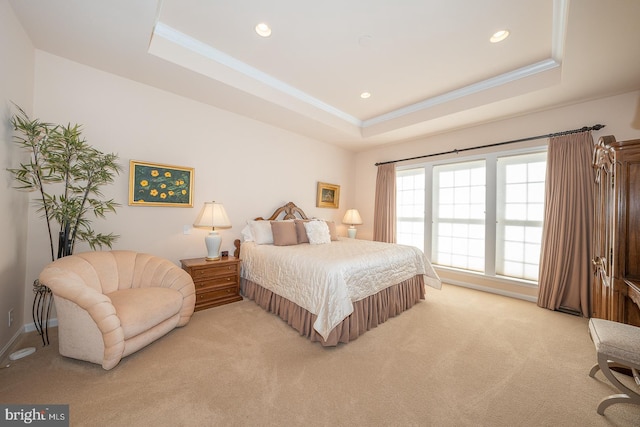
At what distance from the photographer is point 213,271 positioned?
119 inches

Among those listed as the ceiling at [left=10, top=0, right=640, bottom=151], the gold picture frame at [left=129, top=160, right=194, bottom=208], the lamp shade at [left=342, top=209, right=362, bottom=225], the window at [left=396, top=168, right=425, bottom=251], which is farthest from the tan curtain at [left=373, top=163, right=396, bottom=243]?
the gold picture frame at [left=129, top=160, right=194, bottom=208]

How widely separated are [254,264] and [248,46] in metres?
2.58

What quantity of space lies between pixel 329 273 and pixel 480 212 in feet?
10.6

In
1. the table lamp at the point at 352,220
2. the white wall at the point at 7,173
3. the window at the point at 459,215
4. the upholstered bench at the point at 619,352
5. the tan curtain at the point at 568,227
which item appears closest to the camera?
the upholstered bench at the point at 619,352

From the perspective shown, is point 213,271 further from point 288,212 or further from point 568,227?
point 568,227

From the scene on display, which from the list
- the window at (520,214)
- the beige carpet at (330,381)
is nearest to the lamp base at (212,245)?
the beige carpet at (330,381)

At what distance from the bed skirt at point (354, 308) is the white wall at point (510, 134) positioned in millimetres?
1687

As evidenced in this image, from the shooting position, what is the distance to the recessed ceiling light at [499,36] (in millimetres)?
2277

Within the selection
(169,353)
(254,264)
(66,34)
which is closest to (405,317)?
(254,264)

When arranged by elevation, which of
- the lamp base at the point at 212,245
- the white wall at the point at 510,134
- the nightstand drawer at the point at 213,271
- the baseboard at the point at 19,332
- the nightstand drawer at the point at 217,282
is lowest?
A: the baseboard at the point at 19,332

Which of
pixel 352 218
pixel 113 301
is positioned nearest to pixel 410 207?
pixel 352 218

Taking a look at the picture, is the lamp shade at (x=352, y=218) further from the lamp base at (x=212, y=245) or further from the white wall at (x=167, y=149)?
the lamp base at (x=212, y=245)

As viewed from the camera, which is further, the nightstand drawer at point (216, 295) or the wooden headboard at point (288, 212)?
the wooden headboard at point (288, 212)

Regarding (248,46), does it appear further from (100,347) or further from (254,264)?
(100,347)
